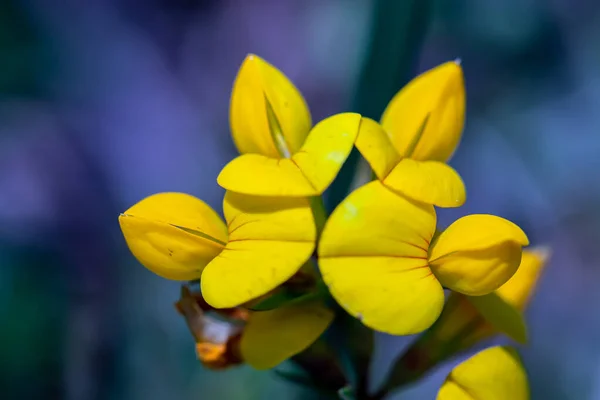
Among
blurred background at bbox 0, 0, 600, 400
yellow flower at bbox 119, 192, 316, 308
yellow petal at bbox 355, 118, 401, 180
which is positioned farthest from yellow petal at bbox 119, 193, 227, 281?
blurred background at bbox 0, 0, 600, 400

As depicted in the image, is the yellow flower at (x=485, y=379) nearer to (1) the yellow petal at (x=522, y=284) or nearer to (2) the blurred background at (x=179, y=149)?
(1) the yellow petal at (x=522, y=284)

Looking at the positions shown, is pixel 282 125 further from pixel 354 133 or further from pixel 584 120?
pixel 584 120

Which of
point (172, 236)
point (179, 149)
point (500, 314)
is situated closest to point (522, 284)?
point (500, 314)

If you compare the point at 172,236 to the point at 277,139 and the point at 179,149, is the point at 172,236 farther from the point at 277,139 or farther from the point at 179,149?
the point at 179,149

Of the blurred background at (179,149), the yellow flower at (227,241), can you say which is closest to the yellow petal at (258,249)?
the yellow flower at (227,241)

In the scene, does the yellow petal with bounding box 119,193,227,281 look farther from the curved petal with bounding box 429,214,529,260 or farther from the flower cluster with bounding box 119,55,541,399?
the curved petal with bounding box 429,214,529,260

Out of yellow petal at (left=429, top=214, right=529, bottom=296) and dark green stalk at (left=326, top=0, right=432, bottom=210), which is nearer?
yellow petal at (left=429, top=214, right=529, bottom=296)
